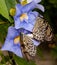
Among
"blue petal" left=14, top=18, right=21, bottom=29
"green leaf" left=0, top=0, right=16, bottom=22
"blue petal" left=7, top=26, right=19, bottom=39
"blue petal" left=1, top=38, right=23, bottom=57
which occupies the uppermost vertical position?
"green leaf" left=0, top=0, right=16, bottom=22

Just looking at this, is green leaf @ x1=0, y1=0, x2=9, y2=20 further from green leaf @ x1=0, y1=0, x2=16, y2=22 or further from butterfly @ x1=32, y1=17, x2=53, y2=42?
butterfly @ x1=32, y1=17, x2=53, y2=42

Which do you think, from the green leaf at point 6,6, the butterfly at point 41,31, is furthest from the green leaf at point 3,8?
the butterfly at point 41,31

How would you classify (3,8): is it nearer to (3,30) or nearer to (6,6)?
(6,6)

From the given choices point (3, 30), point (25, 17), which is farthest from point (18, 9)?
point (3, 30)

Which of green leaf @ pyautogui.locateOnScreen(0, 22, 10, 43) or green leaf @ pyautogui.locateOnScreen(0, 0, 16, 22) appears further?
green leaf @ pyautogui.locateOnScreen(0, 22, 10, 43)

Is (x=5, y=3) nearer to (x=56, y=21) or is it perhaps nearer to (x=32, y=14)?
(x=32, y=14)

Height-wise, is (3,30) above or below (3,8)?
below

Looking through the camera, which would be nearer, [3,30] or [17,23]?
[17,23]

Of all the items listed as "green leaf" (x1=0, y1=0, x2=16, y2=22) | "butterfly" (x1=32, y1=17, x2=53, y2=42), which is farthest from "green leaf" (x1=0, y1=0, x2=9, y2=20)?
"butterfly" (x1=32, y1=17, x2=53, y2=42)

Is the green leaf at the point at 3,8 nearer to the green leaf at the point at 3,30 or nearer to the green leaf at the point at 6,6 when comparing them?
the green leaf at the point at 6,6

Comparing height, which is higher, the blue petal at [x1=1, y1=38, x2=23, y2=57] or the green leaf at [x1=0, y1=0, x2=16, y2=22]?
the green leaf at [x1=0, y1=0, x2=16, y2=22]
